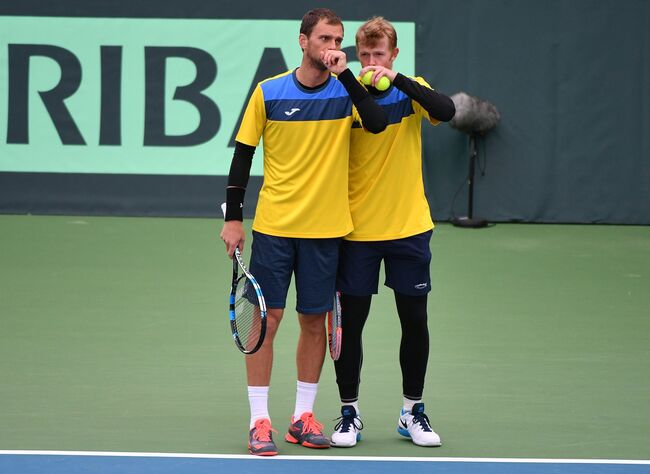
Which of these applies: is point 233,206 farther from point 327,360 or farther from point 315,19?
point 327,360

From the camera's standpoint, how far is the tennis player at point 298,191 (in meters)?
4.35

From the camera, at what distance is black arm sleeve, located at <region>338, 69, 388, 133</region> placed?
421cm

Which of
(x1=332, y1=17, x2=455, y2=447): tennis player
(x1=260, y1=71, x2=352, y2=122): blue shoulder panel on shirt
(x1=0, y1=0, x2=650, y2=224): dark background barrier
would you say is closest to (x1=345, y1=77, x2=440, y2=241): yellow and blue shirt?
(x1=332, y1=17, x2=455, y2=447): tennis player

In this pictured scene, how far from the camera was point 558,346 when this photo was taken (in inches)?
240

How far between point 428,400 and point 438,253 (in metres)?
4.05

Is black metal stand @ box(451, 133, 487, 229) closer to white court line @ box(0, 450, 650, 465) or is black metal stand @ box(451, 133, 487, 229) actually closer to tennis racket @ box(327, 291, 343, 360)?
tennis racket @ box(327, 291, 343, 360)

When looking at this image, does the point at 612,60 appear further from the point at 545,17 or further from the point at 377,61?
the point at 377,61

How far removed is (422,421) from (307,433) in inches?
17.0

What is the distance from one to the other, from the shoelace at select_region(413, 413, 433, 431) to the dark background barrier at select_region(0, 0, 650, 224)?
20.8 ft

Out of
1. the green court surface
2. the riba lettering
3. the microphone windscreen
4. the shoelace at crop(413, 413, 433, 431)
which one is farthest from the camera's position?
the riba lettering

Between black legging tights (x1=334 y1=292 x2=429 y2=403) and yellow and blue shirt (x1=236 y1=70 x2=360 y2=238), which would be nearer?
yellow and blue shirt (x1=236 y1=70 x2=360 y2=238)

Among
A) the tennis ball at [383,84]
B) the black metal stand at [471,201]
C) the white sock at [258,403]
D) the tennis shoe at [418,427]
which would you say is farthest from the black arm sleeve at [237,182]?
the black metal stand at [471,201]

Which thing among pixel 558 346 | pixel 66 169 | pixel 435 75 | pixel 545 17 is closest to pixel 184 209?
pixel 66 169

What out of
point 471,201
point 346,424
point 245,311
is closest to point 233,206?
point 245,311
